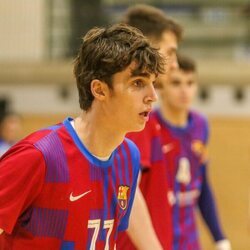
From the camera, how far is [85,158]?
2170 mm

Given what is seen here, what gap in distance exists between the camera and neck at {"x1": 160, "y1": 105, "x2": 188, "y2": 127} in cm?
384

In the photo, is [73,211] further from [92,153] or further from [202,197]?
[202,197]

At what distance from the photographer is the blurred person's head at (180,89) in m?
3.93

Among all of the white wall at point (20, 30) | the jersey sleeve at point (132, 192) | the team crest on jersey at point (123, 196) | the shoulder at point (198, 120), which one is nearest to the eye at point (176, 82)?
the shoulder at point (198, 120)

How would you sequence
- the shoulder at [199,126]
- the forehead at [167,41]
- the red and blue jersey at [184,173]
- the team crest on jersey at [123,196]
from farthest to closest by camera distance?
the shoulder at [199,126]
the red and blue jersey at [184,173]
the forehead at [167,41]
the team crest on jersey at [123,196]

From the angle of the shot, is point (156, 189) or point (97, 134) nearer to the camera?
point (97, 134)

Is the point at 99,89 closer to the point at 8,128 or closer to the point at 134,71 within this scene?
the point at 134,71

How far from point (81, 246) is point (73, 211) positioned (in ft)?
0.35

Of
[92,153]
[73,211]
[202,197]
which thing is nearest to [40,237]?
[73,211]

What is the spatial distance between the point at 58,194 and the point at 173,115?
1.84 meters

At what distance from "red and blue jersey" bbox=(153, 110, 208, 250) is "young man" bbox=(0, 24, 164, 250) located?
134 cm

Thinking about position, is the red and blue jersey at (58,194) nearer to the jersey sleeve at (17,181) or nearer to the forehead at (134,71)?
the jersey sleeve at (17,181)

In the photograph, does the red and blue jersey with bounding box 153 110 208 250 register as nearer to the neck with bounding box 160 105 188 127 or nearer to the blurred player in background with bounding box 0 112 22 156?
the neck with bounding box 160 105 188 127

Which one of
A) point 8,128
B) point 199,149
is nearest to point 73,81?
point 8,128
